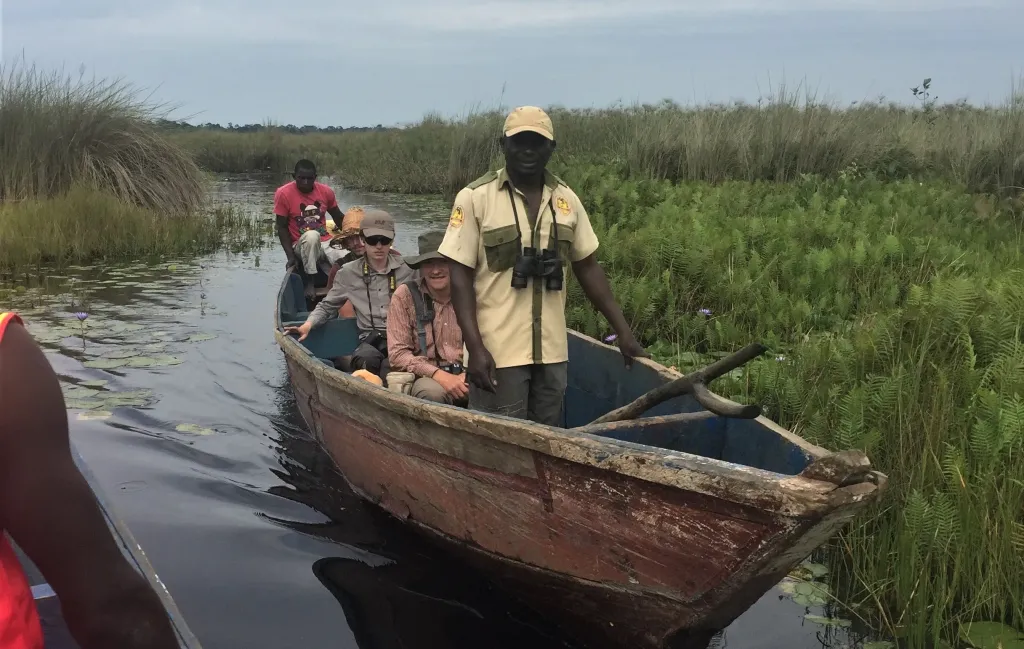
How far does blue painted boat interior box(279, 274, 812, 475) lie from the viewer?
11.0 ft

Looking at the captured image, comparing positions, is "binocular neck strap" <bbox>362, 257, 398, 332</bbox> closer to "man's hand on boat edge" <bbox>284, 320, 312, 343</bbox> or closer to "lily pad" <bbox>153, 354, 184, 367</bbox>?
"man's hand on boat edge" <bbox>284, 320, 312, 343</bbox>

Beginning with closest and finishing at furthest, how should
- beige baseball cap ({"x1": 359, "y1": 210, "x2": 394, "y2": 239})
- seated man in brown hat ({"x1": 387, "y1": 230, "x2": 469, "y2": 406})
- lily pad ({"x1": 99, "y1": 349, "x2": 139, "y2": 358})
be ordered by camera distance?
seated man in brown hat ({"x1": 387, "y1": 230, "x2": 469, "y2": 406}), beige baseball cap ({"x1": 359, "y1": 210, "x2": 394, "y2": 239}), lily pad ({"x1": 99, "y1": 349, "x2": 139, "y2": 358})

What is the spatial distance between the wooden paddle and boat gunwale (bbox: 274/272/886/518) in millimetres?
295

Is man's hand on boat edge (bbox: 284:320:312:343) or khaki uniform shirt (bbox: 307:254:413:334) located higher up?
khaki uniform shirt (bbox: 307:254:413:334)

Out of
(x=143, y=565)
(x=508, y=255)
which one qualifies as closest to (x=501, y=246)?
(x=508, y=255)

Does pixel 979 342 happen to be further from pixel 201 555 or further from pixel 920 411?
pixel 201 555

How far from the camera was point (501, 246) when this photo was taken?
11.7ft

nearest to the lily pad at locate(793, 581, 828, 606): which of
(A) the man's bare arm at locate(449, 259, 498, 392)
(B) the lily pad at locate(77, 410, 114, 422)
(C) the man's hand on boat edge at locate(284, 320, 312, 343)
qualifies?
(A) the man's bare arm at locate(449, 259, 498, 392)

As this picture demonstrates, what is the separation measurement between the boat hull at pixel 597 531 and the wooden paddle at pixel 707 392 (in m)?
0.52

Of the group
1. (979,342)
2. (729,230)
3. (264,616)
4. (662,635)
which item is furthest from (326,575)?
(729,230)

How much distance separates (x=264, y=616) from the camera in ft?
12.0

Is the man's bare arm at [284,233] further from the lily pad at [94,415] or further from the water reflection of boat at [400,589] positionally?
the water reflection of boat at [400,589]

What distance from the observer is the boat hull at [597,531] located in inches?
100

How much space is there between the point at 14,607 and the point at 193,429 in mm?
5132
